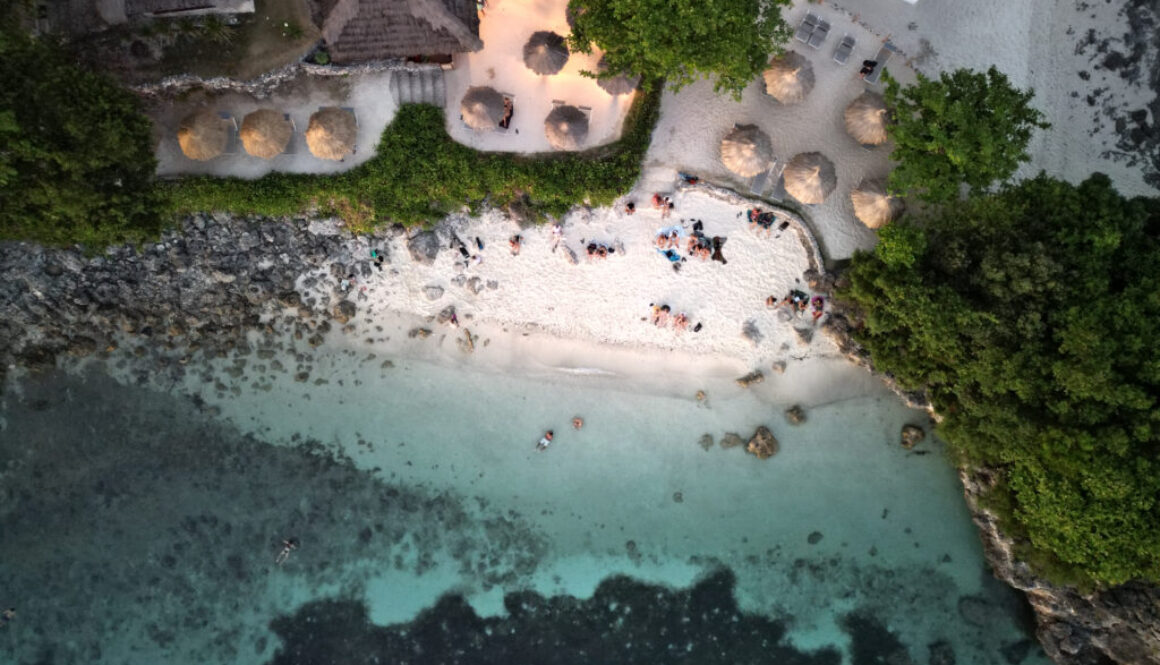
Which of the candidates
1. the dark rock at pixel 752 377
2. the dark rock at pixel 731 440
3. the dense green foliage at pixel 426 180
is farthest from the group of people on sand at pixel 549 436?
the dense green foliage at pixel 426 180

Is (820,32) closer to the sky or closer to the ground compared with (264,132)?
closer to the sky

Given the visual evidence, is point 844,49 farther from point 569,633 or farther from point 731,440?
point 569,633

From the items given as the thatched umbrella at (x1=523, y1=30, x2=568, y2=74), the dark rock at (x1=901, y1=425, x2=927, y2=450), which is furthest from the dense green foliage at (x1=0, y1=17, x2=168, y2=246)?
the dark rock at (x1=901, y1=425, x2=927, y2=450)

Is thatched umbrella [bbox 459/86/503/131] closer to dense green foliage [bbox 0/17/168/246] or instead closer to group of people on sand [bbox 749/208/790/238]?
group of people on sand [bbox 749/208/790/238]

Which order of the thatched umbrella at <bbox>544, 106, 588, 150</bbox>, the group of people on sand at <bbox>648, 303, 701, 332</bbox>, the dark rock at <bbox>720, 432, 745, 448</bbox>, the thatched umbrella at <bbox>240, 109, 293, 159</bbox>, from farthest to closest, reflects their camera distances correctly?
the dark rock at <bbox>720, 432, 745, 448</bbox> < the group of people on sand at <bbox>648, 303, 701, 332</bbox> < the thatched umbrella at <bbox>544, 106, 588, 150</bbox> < the thatched umbrella at <bbox>240, 109, 293, 159</bbox>

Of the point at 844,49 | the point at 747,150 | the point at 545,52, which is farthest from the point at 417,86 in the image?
the point at 844,49

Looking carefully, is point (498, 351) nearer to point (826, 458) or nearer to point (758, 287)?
point (758, 287)

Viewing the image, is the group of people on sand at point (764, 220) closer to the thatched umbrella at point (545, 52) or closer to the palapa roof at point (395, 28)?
the thatched umbrella at point (545, 52)
